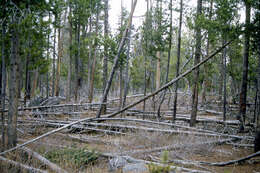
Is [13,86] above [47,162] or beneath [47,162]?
above

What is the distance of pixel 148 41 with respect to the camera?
13.8 metres

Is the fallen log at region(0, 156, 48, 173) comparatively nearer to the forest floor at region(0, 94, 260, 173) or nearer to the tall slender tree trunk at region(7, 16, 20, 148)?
the forest floor at region(0, 94, 260, 173)

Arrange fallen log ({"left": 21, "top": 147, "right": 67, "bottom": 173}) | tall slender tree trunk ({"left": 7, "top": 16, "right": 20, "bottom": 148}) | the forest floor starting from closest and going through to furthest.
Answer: fallen log ({"left": 21, "top": 147, "right": 67, "bottom": 173}) → the forest floor → tall slender tree trunk ({"left": 7, "top": 16, "right": 20, "bottom": 148})

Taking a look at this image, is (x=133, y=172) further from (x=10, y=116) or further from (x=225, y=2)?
(x=225, y=2)

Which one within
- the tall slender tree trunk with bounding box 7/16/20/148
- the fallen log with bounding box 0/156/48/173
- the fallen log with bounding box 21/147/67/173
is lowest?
the fallen log with bounding box 0/156/48/173

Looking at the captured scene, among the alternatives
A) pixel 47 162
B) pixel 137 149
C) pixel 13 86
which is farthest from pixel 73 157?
A: pixel 13 86

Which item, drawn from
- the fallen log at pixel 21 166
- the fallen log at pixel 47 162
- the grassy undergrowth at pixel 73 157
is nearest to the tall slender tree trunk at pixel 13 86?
the fallen log at pixel 47 162

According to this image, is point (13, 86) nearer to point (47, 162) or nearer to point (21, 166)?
point (21, 166)

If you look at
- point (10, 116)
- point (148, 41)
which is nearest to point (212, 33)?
point (148, 41)

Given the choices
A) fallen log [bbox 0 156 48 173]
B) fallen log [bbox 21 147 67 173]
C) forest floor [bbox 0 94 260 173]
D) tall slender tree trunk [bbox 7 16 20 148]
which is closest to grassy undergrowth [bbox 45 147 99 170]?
forest floor [bbox 0 94 260 173]

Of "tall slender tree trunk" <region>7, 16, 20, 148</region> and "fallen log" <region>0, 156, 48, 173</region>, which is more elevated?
"tall slender tree trunk" <region>7, 16, 20, 148</region>

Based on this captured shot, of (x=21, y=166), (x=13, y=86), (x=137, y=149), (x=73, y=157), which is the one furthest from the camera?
(x=137, y=149)

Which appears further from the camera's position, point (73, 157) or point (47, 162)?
point (73, 157)

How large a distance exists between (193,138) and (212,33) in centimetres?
411
